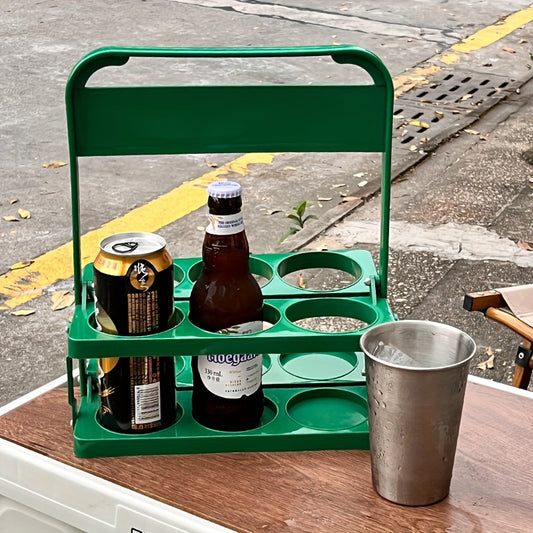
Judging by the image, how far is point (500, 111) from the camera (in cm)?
595

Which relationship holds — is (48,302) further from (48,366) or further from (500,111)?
(500,111)

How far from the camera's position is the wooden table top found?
139 centimetres

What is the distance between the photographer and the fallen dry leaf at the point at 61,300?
3.83 meters

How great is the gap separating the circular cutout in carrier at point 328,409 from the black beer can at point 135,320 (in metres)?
0.20

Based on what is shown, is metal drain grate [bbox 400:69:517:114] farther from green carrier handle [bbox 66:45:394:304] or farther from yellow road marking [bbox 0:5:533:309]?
green carrier handle [bbox 66:45:394:304]

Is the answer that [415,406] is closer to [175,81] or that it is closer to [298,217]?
[298,217]

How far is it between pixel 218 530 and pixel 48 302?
8.58ft

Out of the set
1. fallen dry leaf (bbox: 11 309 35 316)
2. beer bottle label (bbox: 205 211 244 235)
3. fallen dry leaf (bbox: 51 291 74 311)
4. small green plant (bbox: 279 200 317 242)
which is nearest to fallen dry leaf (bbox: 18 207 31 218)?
fallen dry leaf (bbox: 51 291 74 311)

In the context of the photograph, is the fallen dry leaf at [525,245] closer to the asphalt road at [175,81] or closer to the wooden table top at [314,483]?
the asphalt road at [175,81]

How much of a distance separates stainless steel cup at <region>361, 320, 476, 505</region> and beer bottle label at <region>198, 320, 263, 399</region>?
7.2 inches

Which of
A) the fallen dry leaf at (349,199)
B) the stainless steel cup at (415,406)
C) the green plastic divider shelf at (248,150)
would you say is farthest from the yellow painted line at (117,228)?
the stainless steel cup at (415,406)

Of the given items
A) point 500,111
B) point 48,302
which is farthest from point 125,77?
point 48,302

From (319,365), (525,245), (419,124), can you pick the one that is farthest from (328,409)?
(419,124)

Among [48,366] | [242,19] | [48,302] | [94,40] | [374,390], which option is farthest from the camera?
[242,19]
